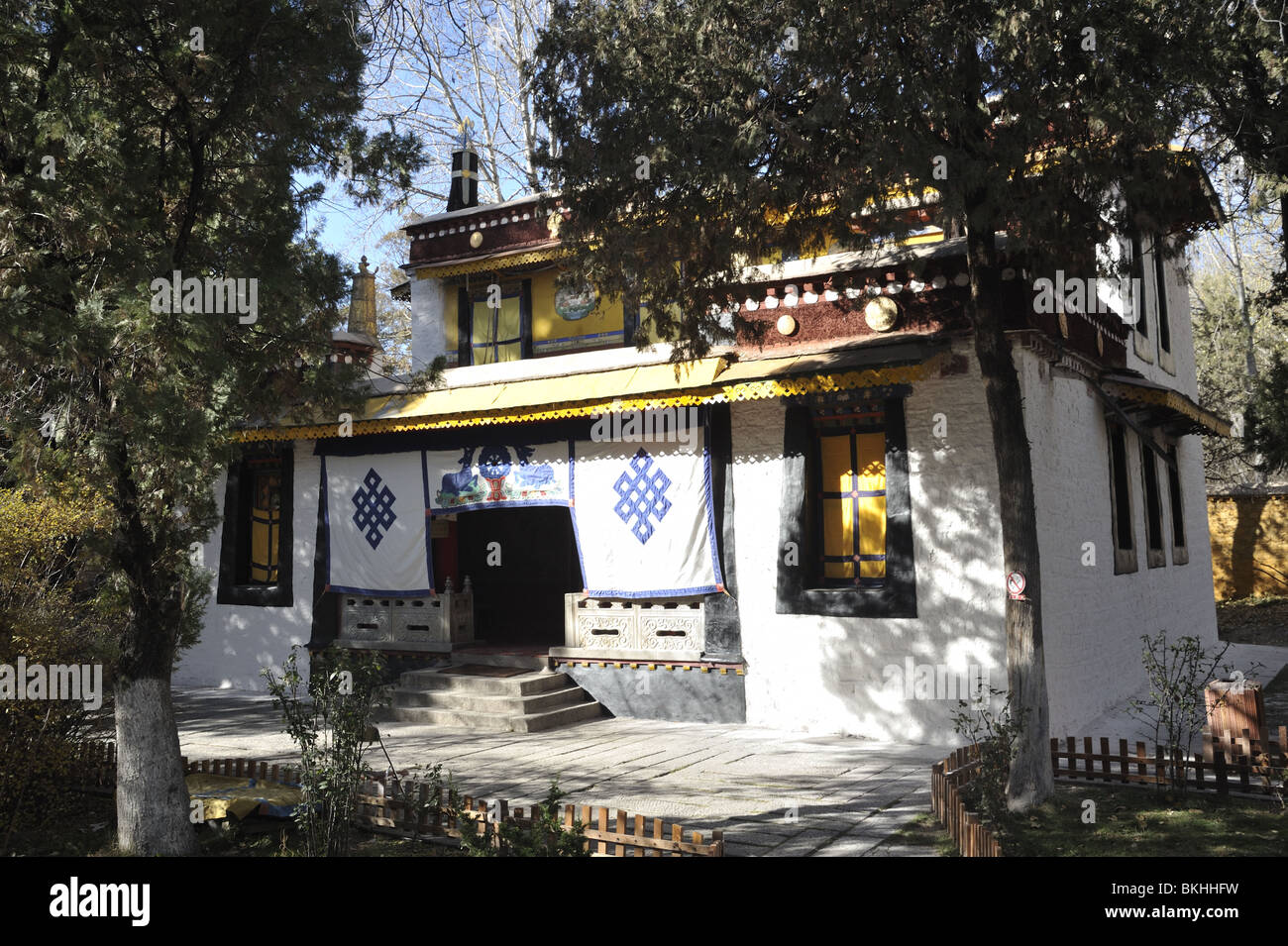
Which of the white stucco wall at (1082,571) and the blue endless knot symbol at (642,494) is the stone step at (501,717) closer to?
the blue endless knot symbol at (642,494)

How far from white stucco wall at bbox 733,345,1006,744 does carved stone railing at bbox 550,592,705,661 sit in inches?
25.6

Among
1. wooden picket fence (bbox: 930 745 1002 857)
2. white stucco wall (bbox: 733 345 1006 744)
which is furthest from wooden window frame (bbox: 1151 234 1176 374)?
wooden picket fence (bbox: 930 745 1002 857)

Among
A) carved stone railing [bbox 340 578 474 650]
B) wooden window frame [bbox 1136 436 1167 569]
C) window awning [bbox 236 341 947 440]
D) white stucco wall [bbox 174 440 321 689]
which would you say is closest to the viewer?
window awning [bbox 236 341 947 440]

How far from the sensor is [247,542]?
14.9 meters

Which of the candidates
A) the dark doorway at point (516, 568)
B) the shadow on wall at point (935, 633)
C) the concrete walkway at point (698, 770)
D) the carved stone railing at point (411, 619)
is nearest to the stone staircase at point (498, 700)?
the concrete walkway at point (698, 770)

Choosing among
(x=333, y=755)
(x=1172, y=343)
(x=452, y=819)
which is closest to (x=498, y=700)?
(x=452, y=819)

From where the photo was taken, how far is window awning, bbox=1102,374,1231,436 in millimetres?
11828

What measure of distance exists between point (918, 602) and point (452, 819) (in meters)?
5.10

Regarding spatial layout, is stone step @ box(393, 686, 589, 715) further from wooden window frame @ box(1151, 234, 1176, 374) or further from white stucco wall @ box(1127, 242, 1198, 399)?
wooden window frame @ box(1151, 234, 1176, 374)

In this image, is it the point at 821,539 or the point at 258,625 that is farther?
the point at 258,625

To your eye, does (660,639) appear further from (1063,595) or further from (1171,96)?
(1171,96)

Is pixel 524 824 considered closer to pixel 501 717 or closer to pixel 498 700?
pixel 501 717

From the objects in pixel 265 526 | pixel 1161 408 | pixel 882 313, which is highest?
pixel 882 313

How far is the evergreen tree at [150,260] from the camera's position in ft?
19.3
